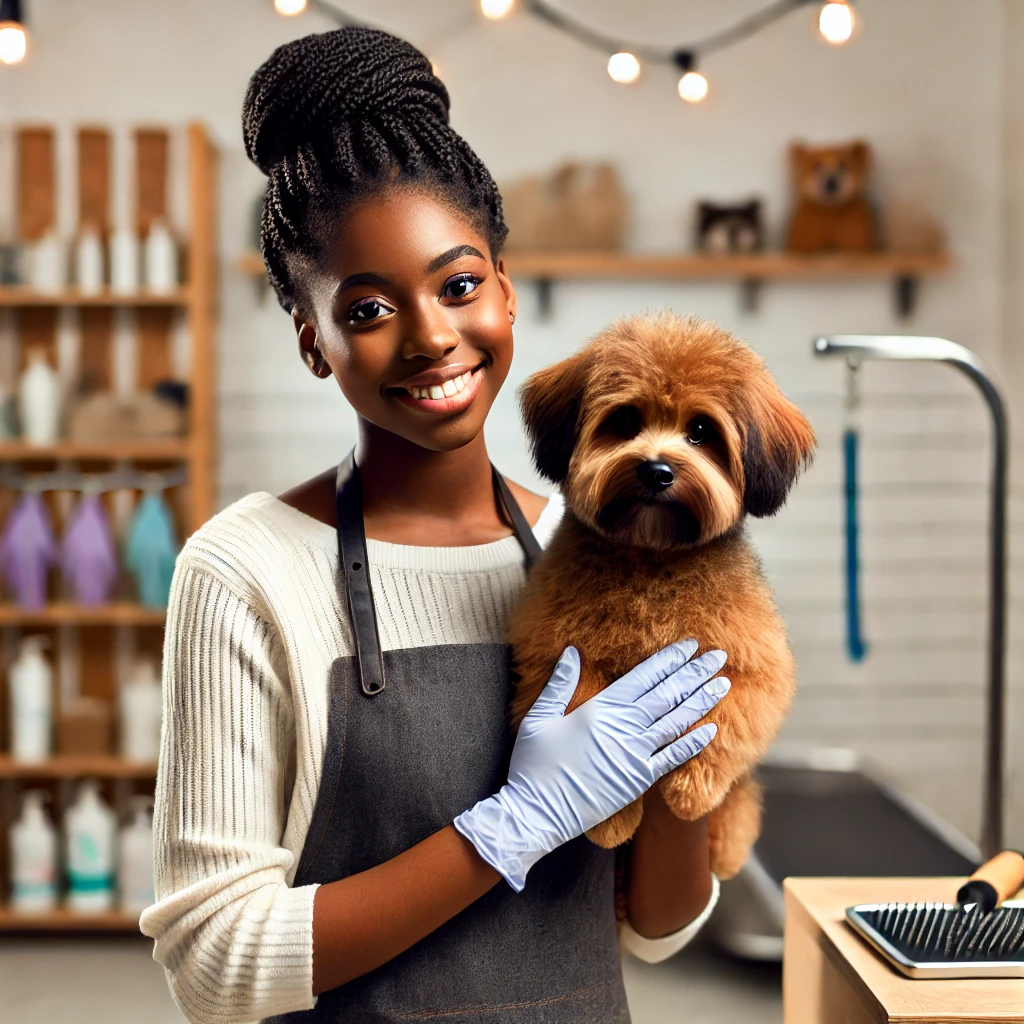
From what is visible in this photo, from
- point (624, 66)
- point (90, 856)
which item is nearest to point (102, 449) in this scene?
point (90, 856)

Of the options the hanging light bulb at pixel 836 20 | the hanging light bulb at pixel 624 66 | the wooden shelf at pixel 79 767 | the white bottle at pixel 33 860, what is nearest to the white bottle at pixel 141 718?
the wooden shelf at pixel 79 767

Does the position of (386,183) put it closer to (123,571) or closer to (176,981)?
(176,981)

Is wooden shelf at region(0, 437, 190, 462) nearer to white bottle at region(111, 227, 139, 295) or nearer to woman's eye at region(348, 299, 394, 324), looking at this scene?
white bottle at region(111, 227, 139, 295)

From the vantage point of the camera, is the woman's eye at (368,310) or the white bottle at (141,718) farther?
the white bottle at (141,718)

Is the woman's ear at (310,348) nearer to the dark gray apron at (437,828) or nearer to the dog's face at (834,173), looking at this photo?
the dark gray apron at (437,828)

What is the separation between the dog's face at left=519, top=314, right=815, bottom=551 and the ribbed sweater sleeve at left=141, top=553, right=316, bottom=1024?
0.38 meters

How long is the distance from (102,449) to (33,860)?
1426 millimetres

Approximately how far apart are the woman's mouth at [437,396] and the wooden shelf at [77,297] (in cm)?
299

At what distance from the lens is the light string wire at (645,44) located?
13.5 ft

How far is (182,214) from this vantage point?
4215 millimetres

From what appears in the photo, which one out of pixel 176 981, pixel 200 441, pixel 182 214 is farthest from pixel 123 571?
A: pixel 176 981

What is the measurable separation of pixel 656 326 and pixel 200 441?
121 inches

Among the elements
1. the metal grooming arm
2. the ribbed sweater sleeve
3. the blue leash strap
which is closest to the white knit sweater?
the ribbed sweater sleeve

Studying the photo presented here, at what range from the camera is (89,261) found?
3.91 metres
